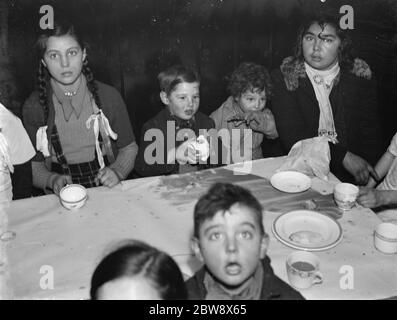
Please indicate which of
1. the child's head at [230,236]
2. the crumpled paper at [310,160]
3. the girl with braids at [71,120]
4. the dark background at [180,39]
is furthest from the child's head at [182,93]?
the child's head at [230,236]

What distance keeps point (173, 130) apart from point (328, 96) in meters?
0.92

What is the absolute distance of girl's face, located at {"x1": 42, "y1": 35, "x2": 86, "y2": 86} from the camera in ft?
7.77

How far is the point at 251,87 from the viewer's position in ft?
8.95

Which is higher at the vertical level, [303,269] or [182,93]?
[182,93]

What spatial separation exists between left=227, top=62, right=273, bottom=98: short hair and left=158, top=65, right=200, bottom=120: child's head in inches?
13.3

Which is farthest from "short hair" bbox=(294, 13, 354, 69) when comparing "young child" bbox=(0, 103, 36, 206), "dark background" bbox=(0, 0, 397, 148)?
"young child" bbox=(0, 103, 36, 206)

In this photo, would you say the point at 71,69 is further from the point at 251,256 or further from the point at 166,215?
the point at 251,256

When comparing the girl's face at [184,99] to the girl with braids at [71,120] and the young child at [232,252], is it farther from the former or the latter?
the young child at [232,252]

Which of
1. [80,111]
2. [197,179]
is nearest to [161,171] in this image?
[197,179]

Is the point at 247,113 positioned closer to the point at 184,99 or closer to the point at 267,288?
the point at 184,99

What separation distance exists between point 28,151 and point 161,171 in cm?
65

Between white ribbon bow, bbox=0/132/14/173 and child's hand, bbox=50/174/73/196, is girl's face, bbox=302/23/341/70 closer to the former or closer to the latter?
child's hand, bbox=50/174/73/196

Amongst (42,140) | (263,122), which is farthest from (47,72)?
(263,122)

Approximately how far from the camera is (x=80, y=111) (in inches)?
101
